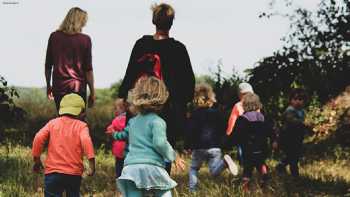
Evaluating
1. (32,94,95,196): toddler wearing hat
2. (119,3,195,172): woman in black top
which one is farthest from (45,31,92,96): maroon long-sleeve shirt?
(32,94,95,196): toddler wearing hat

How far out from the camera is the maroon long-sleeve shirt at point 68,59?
8.82m

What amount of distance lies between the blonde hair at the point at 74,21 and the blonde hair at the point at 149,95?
2.31 m

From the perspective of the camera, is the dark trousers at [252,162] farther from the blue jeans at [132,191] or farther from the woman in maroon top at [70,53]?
the blue jeans at [132,191]

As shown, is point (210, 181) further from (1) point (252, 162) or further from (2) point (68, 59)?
(2) point (68, 59)

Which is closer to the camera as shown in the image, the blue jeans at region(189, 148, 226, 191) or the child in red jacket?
the child in red jacket

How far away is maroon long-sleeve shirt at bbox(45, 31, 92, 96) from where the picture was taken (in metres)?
8.82

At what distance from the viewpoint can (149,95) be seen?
6.65 m

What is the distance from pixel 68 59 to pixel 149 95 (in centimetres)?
243

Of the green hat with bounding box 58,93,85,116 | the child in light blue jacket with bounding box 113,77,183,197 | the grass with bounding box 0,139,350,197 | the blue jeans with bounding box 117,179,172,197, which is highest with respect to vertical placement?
the green hat with bounding box 58,93,85,116

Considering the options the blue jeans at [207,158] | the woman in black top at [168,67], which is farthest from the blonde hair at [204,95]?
the woman in black top at [168,67]

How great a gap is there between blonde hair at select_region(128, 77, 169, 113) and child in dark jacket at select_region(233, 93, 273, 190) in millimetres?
3647

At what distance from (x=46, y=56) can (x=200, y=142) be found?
2.45 meters

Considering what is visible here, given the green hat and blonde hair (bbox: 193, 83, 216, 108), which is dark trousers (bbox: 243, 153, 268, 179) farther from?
the green hat

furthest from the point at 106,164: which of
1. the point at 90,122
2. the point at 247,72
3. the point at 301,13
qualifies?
the point at 90,122
